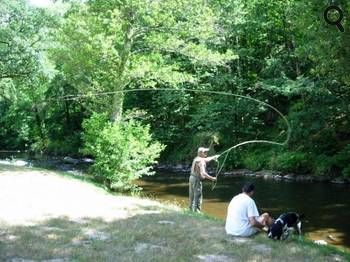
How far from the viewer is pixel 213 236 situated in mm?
8711

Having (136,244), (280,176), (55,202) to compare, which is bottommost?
(136,244)

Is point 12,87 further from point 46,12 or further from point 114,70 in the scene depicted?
point 114,70

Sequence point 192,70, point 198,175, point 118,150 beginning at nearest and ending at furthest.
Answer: point 198,175
point 118,150
point 192,70

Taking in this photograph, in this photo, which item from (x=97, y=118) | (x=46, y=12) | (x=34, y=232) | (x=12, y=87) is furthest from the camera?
(x=12, y=87)

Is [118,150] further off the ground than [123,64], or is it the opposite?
[123,64]

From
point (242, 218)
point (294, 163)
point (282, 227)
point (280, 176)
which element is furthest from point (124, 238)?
point (294, 163)

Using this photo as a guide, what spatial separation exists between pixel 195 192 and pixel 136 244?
441 cm

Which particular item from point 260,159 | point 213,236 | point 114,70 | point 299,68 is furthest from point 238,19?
point 213,236

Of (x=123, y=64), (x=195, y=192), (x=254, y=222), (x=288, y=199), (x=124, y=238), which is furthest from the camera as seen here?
(x=123, y=64)

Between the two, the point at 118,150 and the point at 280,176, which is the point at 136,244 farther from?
the point at 280,176

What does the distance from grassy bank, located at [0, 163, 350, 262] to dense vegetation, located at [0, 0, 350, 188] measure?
377 cm

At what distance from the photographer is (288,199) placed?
57.7 ft

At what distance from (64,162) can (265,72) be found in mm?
16342

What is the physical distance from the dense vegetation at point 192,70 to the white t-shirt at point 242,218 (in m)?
5.56
